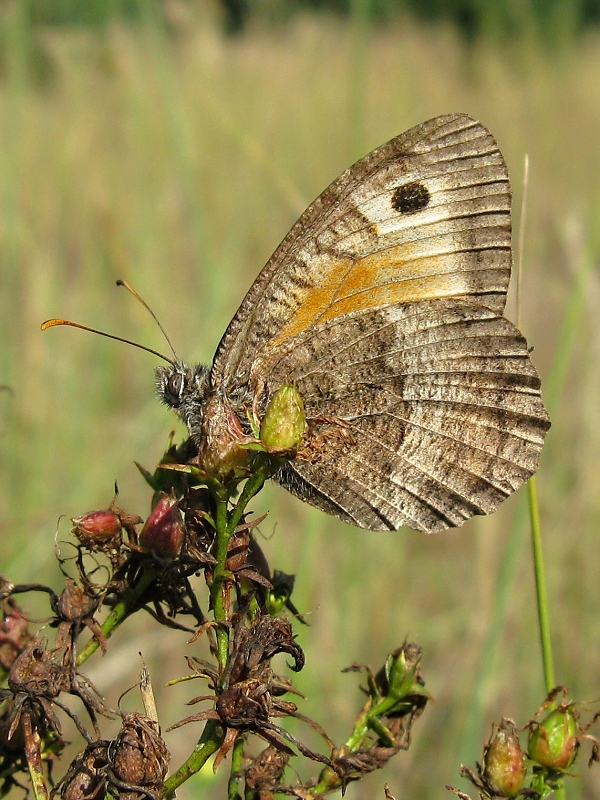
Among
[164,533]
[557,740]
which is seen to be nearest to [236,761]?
[164,533]

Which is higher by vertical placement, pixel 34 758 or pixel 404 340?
pixel 404 340

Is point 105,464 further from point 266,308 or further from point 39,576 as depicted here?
point 266,308

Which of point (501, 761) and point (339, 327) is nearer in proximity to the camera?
point (501, 761)

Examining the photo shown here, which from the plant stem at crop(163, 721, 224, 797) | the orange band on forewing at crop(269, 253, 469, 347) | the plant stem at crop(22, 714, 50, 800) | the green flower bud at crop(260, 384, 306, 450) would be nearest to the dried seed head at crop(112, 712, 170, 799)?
the plant stem at crop(163, 721, 224, 797)

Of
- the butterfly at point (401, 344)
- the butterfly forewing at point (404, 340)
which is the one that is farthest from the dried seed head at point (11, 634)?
the butterfly forewing at point (404, 340)

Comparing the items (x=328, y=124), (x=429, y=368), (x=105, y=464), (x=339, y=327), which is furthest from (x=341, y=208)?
(x=328, y=124)

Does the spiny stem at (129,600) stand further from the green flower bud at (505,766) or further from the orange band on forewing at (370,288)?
the orange band on forewing at (370,288)

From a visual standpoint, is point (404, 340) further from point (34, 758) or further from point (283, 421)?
point (34, 758)
